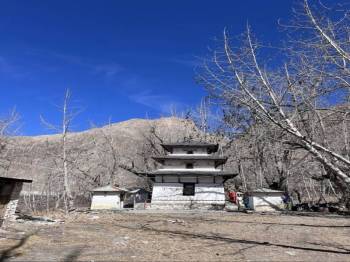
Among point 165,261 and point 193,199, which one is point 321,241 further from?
point 193,199

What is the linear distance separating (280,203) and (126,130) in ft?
228

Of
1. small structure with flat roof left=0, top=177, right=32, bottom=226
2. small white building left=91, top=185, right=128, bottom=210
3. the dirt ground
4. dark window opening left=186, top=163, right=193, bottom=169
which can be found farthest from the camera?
dark window opening left=186, top=163, right=193, bottom=169

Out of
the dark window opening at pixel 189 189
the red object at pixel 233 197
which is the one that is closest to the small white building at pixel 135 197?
the dark window opening at pixel 189 189

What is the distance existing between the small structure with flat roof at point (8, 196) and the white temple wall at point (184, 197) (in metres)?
16.9

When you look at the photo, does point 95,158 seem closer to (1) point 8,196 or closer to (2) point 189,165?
(2) point 189,165

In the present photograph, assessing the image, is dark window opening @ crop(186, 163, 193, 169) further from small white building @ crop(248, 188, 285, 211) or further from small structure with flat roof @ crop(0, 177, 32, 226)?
small structure with flat roof @ crop(0, 177, 32, 226)

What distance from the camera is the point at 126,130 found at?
316ft

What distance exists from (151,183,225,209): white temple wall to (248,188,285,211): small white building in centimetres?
319

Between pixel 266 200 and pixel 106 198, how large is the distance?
636 inches

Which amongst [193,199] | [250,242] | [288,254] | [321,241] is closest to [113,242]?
[250,242]

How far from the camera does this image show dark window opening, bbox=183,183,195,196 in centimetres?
3403

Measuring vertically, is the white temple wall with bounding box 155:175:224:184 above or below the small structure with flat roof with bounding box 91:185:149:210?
above

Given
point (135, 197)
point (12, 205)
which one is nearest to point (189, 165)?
point (135, 197)

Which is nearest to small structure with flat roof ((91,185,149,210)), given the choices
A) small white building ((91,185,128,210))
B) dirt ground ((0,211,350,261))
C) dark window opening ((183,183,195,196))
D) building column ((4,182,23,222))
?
small white building ((91,185,128,210))
